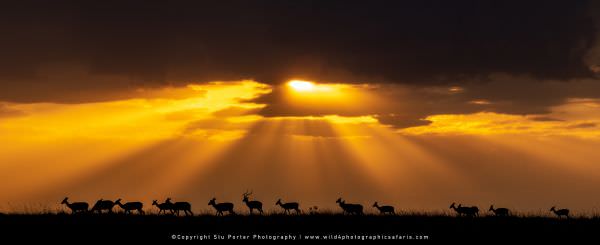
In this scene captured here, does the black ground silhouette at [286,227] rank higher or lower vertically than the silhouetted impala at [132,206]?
lower

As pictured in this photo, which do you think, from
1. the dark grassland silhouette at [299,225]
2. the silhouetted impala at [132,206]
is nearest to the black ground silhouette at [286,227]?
the dark grassland silhouette at [299,225]

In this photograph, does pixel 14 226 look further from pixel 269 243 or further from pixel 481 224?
pixel 481 224

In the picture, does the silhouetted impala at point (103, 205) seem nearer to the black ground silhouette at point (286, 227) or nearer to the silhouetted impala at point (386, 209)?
the black ground silhouette at point (286, 227)

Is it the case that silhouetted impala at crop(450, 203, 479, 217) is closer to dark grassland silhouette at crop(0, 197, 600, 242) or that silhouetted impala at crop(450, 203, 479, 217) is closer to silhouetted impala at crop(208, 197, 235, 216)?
dark grassland silhouette at crop(0, 197, 600, 242)

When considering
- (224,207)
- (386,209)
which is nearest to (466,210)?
(386,209)

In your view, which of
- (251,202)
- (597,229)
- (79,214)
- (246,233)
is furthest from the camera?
(251,202)

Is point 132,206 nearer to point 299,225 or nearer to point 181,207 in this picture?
point 181,207

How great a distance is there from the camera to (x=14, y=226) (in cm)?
3012

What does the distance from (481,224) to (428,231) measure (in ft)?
12.8

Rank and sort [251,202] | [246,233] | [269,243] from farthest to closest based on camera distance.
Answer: [251,202]
[246,233]
[269,243]

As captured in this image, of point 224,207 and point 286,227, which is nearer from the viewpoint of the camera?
point 286,227

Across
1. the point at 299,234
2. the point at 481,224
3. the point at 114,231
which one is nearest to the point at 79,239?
the point at 114,231

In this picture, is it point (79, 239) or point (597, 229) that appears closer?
point (79, 239)

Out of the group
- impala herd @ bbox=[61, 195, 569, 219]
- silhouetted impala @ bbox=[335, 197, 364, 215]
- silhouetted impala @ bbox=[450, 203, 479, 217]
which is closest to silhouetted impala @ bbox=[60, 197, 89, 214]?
impala herd @ bbox=[61, 195, 569, 219]
